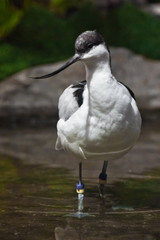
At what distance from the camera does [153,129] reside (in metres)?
9.48

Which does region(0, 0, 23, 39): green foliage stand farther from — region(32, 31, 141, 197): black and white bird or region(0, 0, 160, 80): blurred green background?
region(32, 31, 141, 197): black and white bird

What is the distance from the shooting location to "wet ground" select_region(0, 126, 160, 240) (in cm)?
473

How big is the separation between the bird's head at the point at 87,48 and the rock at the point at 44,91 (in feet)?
16.6

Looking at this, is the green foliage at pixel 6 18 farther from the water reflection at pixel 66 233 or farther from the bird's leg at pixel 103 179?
the water reflection at pixel 66 233

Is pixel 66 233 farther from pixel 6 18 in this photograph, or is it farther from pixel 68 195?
pixel 6 18

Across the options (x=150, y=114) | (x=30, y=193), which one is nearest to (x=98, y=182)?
(x=30, y=193)

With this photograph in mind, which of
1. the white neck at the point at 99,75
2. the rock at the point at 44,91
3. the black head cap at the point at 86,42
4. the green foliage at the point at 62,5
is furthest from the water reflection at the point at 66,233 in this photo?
the green foliage at the point at 62,5

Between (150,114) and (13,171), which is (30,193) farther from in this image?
(150,114)

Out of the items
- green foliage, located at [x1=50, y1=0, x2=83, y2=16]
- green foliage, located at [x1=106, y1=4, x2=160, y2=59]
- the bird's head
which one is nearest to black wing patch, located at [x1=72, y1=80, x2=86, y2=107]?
the bird's head

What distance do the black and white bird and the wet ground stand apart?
0.53 meters

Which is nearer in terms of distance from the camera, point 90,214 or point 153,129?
point 90,214

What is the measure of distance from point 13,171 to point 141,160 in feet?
5.06

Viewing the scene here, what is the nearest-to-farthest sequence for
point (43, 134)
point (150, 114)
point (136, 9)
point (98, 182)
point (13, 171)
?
point (98, 182) → point (13, 171) → point (43, 134) → point (150, 114) → point (136, 9)

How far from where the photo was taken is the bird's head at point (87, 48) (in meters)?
4.67
